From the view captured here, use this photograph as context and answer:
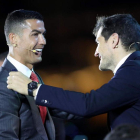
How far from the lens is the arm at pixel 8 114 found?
1262mm

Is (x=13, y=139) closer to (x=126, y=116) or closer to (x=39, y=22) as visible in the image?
(x=126, y=116)

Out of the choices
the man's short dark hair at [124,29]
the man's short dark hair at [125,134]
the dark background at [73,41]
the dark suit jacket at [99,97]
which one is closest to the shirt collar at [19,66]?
the dark suit jacket at [99,97]

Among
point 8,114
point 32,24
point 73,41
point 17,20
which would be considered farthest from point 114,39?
point 73,41

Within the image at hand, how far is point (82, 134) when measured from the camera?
3650 mm

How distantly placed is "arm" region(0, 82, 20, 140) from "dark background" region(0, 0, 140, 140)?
1.74m

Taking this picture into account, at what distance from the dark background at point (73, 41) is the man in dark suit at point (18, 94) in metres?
1.41

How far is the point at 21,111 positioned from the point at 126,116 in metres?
0.57

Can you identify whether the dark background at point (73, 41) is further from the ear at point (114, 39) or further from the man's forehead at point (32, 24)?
the ear at point (114, 39)

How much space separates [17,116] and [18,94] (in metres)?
0.12

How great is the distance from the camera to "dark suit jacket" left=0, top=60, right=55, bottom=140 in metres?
1.27

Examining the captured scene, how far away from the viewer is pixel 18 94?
1.37 metres

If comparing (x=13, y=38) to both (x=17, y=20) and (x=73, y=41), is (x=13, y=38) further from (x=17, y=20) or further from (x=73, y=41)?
(x=73, y=41)

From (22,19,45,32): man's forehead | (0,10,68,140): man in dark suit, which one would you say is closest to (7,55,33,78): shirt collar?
(0,10,68,140): man in dark suit

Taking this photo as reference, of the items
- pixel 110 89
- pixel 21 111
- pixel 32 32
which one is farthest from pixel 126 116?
pixel 32 32
